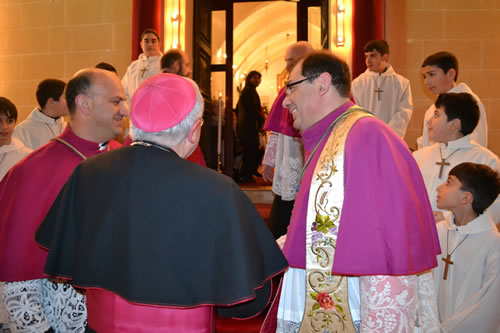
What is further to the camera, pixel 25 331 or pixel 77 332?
pixel 77 332

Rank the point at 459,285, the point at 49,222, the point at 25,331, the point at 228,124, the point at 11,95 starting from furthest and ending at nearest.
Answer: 1. the point at 228,124
2. the point at 11,95
3. the point at 459,285
4. the point at 25,331
5. the point at 49,222

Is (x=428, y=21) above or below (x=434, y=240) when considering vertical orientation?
above

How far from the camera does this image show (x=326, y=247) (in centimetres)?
167

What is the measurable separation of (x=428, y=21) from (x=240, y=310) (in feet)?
22.2

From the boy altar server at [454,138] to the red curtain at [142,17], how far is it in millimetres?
5019

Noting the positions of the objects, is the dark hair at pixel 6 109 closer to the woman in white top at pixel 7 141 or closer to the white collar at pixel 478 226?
the woman in white top at pixel 7 141

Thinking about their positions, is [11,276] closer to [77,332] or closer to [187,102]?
[77,332]

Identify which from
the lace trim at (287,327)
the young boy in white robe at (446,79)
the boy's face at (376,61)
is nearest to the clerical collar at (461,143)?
the young boy in white robe at (446,79)

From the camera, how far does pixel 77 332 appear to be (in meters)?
1.93

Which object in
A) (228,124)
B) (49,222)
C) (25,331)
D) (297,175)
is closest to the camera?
(49,222)

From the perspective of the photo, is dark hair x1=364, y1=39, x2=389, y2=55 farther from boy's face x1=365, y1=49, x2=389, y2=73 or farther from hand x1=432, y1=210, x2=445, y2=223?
hand x1=432, y1=210, x2=445, y2=223

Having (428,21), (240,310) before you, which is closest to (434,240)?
(240,310)

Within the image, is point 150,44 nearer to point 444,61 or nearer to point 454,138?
point 444,61

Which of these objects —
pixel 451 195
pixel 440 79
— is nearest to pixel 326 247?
pixel 451 195
